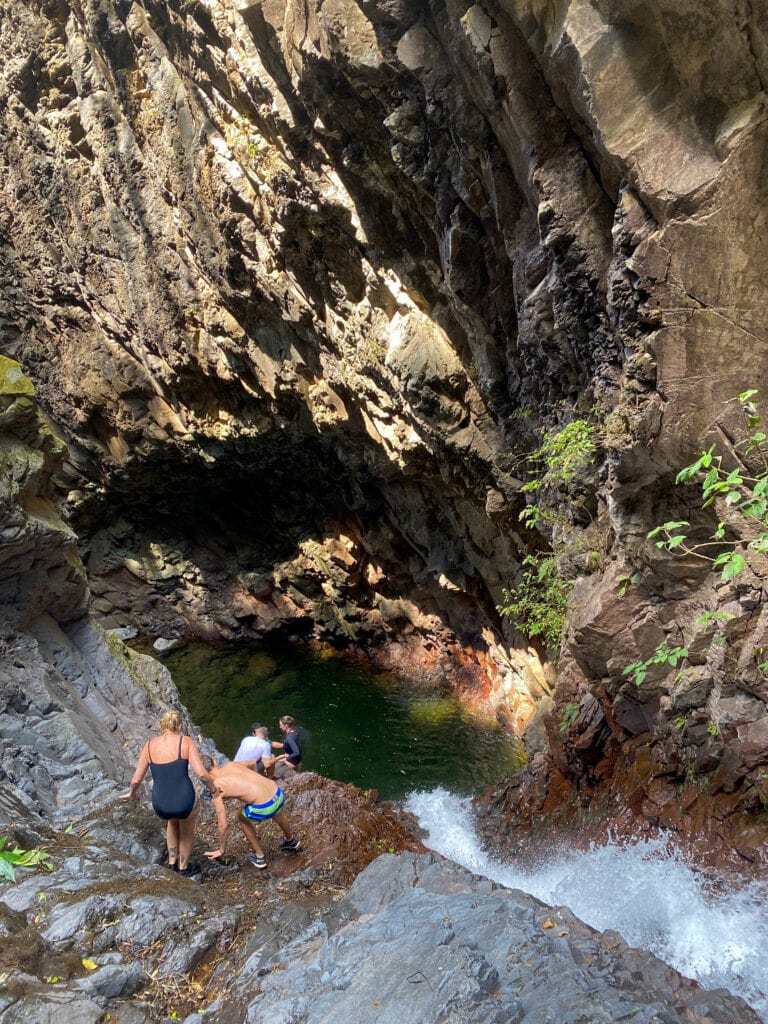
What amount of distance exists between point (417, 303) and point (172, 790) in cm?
724

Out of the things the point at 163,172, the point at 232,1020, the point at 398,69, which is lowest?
the point at 232,1020

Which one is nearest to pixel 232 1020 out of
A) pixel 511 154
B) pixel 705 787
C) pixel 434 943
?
pixel 434 943

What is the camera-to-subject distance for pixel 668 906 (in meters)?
5.00

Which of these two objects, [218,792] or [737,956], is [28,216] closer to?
[218,792]

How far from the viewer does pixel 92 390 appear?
15797 millimetres

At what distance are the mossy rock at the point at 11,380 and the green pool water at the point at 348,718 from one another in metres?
7.55

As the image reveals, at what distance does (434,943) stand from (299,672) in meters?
14.6

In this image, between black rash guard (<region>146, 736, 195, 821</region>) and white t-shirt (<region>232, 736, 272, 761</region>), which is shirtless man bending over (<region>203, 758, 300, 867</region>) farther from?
white t-shirt (<region>232, 736, 272, 761</region>)

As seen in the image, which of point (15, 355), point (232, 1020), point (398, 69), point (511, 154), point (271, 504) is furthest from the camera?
point (271, 504)

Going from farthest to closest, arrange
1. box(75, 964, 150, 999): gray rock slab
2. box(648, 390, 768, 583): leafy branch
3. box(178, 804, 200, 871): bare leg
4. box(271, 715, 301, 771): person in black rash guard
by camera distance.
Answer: box(271, 715, 301, 771): person in black rash guard
box(178, 804, 200, 871): bare leg
box(648, 390, 768, 583): leafy branch
box(75, 964, 150, 999): gray rock slab

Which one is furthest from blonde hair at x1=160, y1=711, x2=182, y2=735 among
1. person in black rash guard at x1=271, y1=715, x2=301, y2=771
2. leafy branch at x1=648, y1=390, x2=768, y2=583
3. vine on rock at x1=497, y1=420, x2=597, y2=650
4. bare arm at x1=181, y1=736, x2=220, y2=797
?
vine on rock at x1=497, y1=420, x2=597, y2=650

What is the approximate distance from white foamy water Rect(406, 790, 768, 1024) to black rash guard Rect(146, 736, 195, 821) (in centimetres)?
344

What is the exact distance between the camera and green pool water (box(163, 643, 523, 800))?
11.3 meters

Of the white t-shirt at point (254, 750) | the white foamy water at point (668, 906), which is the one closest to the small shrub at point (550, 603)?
the white foamy water at point (668, 906)
